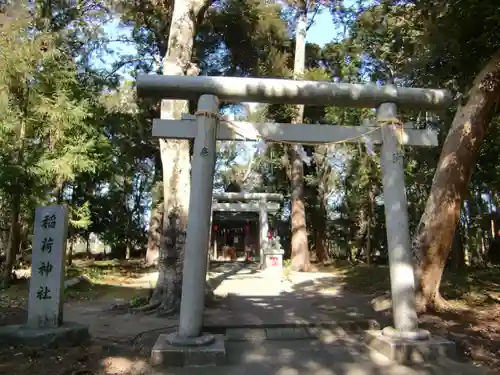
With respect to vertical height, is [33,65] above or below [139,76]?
above

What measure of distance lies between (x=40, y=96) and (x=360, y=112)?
11.8 metres

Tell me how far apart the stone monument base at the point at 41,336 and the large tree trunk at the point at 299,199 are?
13613 mm

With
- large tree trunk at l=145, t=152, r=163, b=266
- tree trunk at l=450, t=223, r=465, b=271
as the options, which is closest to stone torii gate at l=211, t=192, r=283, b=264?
large tree trunk at l=145, t=152, r=163, b=266

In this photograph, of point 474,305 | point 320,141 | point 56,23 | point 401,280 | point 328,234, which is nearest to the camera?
point 401,280

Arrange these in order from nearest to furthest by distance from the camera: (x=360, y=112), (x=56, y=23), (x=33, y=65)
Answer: (x=33, y=65) < (x=56, y=23) < (x=360, y=112)

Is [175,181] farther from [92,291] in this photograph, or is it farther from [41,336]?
[92,291]

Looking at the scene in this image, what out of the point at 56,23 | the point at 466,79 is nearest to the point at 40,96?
the point at 56,23

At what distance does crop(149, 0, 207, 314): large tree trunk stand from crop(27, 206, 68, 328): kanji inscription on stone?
2.86 metres

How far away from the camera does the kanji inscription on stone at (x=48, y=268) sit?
17.7 ft

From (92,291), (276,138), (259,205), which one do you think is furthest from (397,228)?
(259,205)

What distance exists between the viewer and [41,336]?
499cm

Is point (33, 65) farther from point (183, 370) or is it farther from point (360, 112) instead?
point (360, 112)

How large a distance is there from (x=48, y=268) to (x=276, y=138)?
141 inches

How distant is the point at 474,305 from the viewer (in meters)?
8.21
